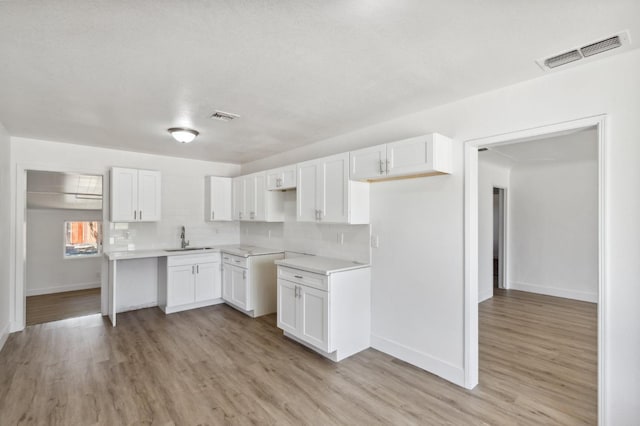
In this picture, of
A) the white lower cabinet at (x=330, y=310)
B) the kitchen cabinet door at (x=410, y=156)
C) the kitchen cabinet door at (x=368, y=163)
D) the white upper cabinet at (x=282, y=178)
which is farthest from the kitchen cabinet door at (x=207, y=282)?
the kitchen cabinet door at (x=410, y=156)

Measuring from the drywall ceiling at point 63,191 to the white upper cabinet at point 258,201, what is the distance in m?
2.29

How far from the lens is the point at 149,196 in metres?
5.00

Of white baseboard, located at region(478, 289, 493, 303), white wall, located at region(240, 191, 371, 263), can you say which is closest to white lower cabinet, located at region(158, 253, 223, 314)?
white wall, located at region(240, 191, 371, 263)

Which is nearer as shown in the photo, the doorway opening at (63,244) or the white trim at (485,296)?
the white trim at (485,296)

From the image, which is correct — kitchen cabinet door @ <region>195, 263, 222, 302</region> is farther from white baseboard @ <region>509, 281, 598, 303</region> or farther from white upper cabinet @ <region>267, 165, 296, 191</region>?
white baseboard @ <region>509, 281, 598, 303</region>

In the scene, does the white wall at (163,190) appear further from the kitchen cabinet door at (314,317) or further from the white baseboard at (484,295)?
the white baseboard at (484,295)

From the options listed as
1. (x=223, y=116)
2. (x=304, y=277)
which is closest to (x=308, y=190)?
(x=304, y=277)

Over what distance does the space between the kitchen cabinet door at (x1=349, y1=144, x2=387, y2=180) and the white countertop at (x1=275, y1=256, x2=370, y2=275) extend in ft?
3.13

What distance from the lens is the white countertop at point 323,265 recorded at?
3.34m

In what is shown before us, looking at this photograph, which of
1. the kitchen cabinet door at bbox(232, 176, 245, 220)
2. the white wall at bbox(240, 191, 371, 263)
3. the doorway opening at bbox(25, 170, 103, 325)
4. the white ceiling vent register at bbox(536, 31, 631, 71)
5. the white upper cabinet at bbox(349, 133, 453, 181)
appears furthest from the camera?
the doorway opening at bbox(25, 170, 103, 325)

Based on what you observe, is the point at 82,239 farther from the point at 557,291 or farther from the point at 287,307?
the point at 557,291

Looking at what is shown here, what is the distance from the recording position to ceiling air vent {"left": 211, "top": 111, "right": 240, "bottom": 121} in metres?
3.27

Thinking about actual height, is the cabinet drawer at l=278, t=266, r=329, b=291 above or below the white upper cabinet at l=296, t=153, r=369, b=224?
below

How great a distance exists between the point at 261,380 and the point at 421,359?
152cm
